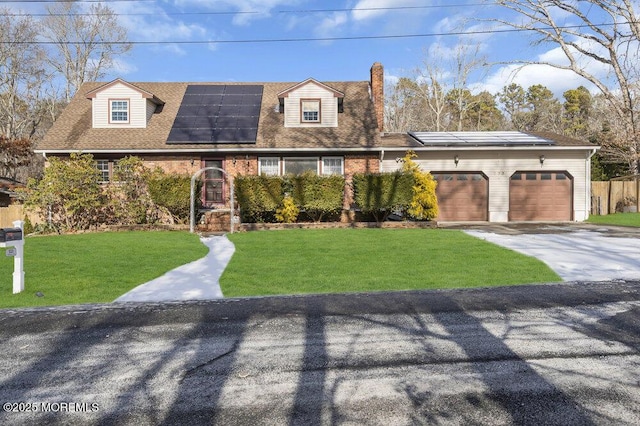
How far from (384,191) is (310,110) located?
7015mm

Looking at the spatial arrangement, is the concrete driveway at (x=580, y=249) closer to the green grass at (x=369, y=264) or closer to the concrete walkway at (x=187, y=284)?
the green grass at (x=369, y=264)

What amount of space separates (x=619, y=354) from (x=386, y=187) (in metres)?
11.9

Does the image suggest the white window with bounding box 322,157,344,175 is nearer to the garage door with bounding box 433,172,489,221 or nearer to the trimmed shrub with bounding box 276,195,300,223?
the trimmed shrub with bounding box 276,195,300,223

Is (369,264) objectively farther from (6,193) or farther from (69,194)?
(6,193)

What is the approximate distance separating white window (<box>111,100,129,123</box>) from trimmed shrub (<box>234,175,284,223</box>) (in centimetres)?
851

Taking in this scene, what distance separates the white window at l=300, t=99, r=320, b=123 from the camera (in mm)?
19938

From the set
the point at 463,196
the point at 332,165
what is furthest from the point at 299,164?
the point at 463,196

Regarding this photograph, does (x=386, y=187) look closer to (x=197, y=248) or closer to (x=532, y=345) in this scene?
(x=197, y=248)

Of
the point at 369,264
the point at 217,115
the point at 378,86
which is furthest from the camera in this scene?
the point at 378,86

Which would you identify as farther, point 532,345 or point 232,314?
point 232,314

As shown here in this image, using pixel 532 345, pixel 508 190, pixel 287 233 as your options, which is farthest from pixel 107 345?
pixel 508 190

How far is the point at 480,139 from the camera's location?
1922 cm

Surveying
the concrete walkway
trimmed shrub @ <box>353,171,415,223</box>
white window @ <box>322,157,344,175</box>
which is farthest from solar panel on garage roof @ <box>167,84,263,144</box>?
the concrete walkway

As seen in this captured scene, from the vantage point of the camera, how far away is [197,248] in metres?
11.2
